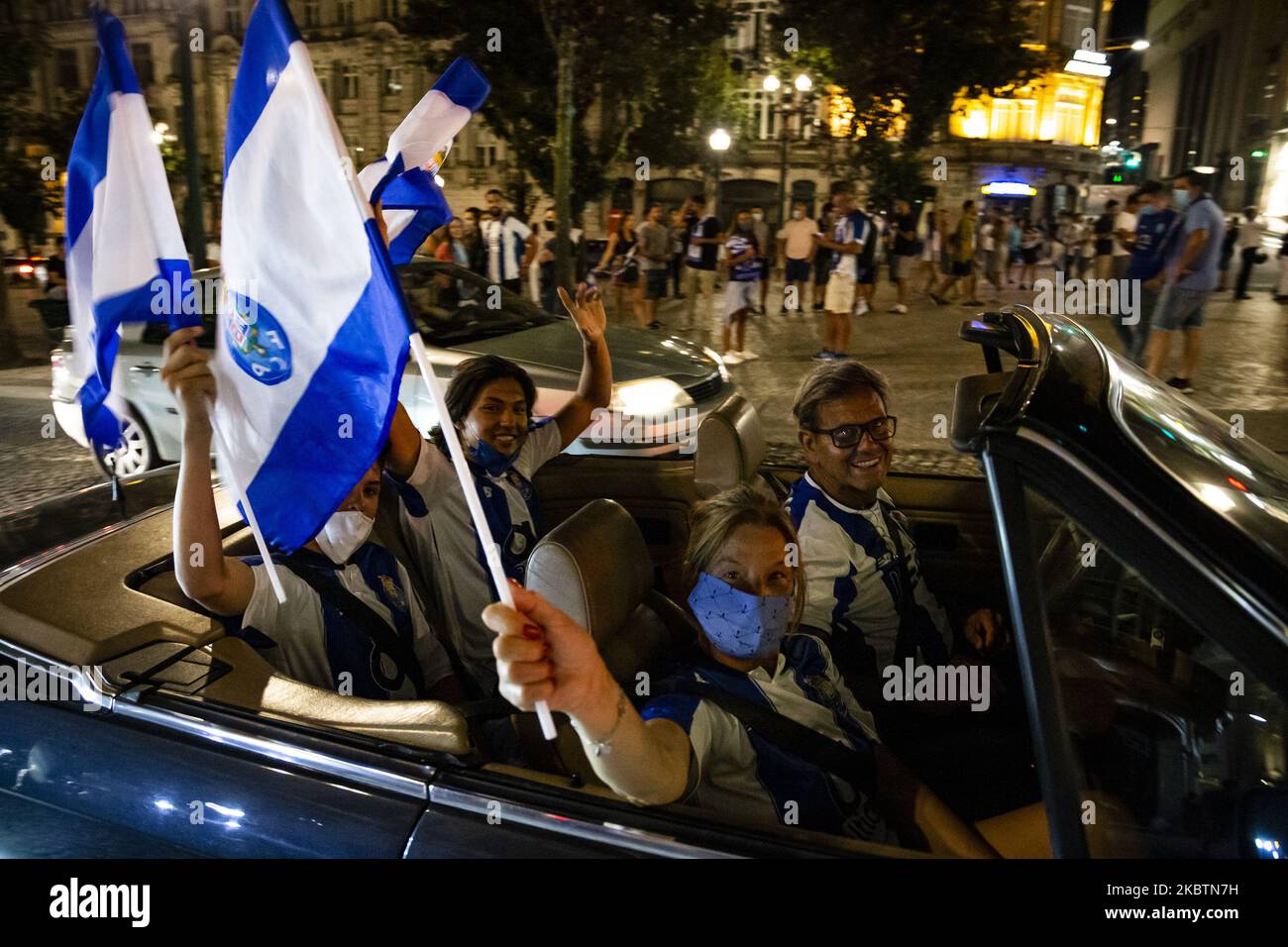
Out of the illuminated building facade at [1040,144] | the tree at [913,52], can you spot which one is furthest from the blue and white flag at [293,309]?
the illuminated building facade at [1040,144]

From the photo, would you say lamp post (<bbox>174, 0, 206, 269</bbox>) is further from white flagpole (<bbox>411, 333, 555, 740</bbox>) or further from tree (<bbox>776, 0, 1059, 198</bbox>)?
tree (<bbox>776, 0, 1059, 198</bbox>)

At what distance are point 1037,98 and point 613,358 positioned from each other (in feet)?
153

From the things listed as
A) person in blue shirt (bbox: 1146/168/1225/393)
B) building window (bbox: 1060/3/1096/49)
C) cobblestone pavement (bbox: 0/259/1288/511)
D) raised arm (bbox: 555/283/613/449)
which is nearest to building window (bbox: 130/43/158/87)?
cobblestone pavement (bbox: 0/259/1288/511)

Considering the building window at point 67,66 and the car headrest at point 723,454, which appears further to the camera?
the building window at point 67,66

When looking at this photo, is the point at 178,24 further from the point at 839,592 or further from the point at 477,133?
the point at 477,133

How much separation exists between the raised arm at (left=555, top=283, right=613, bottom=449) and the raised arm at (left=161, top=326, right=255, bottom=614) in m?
1.75

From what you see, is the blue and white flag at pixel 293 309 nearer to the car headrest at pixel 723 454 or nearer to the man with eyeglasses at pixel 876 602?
the man with eyeglasses at pixel 876 602

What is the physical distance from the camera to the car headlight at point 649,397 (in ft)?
22.3

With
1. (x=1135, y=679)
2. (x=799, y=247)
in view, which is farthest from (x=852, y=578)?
(x=799, y=247)

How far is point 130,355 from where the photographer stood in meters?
7.36

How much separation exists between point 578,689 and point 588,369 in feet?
8.41

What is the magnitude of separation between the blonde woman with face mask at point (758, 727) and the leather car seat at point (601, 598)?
19 centimetres

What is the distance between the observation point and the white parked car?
261 inches

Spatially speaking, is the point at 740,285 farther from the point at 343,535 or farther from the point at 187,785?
the point at 187,785
